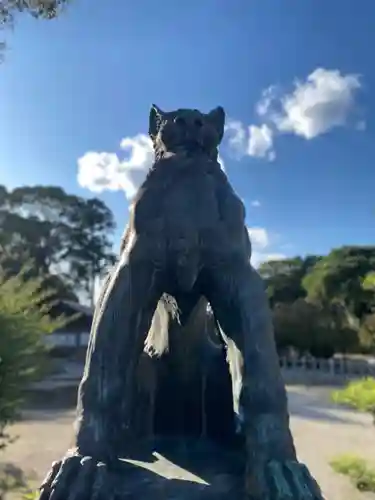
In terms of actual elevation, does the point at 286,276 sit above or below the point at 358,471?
above

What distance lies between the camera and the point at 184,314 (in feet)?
6.77

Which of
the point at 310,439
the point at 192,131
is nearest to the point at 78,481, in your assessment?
the point at 192,131

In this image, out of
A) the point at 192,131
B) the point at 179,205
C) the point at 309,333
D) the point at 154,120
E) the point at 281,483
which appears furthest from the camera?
the point at 309,333

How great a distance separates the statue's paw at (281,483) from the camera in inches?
60.0

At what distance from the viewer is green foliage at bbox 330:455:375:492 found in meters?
5.00

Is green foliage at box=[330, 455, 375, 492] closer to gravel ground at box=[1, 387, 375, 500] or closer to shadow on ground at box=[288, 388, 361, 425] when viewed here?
gravel ground at box=[1, 387, 375, 500]

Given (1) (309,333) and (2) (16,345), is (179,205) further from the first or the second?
(1) (309,333)

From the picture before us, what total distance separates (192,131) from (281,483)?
4.06 ft

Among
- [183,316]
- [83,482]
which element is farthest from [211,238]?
[83,482]

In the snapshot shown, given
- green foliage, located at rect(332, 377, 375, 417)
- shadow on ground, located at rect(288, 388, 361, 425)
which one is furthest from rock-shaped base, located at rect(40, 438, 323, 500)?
shadow on ground, located at rect(288, 388, 361, 425)

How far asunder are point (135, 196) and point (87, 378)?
0.67 m

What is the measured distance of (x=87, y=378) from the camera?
1.77 metres

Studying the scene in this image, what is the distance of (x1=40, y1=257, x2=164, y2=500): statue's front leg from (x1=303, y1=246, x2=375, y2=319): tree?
22.4 m

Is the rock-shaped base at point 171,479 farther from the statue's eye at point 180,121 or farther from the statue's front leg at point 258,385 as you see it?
the statue's eye at point 180,121
